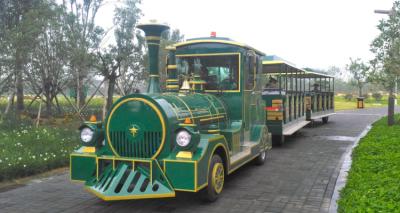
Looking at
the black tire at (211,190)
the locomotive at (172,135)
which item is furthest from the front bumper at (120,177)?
the black tire at (211,190)

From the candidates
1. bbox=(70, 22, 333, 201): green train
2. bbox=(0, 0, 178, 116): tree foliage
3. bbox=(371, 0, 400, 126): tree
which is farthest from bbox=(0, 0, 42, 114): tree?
bbox=(371, 0, 400, 126): tree

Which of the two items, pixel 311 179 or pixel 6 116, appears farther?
pixel 6 116

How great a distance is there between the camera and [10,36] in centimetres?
1131

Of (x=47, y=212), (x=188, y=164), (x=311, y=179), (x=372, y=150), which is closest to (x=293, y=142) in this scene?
(x=372, y=150)

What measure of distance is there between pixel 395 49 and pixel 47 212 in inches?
516

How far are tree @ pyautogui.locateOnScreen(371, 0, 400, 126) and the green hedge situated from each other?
11354mm

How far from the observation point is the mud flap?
5.03 meters

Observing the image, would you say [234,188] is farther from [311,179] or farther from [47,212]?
[47,212]

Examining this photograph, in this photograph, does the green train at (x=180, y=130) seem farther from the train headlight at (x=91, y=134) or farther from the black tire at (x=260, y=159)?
the black tire at (x=260, y=159)

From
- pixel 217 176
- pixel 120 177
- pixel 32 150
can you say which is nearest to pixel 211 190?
pixel 217 176

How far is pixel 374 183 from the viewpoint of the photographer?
18.9ft

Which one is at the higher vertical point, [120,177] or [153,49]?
[153,49]

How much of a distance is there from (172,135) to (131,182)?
86cm

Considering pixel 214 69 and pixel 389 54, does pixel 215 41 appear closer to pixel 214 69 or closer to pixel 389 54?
pixel 214 69
